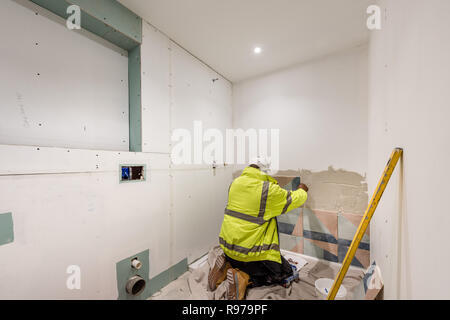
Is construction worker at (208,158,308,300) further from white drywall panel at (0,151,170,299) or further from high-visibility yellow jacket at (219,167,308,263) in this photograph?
white drywall panel at (0,151,170,299)

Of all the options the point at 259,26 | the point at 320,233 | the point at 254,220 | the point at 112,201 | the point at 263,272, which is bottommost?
the point at 263,272

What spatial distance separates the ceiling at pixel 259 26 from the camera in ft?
4.48

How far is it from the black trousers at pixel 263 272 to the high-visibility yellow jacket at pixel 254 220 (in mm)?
65

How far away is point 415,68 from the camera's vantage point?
583mm

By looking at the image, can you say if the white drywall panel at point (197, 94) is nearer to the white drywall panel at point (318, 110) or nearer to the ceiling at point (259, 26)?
the ceiling at point (259, 26)

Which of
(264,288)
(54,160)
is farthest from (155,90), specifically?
(264,288)

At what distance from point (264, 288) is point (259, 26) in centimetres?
234

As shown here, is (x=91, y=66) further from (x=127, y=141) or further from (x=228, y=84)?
(x=228, y=84)

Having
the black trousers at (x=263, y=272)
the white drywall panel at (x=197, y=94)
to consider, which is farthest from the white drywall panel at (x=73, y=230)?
the black trousers at (x=263, y=272)

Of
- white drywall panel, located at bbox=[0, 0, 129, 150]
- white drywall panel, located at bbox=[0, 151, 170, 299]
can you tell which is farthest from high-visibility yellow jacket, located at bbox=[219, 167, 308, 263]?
white drywall panel, located at bbox=[0, 0, 129, 150]

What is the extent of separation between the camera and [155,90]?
1.58 meters

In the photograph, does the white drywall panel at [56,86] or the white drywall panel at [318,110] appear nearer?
the white drywall panel at [56,86]

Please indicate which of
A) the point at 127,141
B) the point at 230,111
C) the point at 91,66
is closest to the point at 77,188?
the point at 127,141

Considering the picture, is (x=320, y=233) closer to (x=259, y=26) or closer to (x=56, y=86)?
(x=259, y=26)
